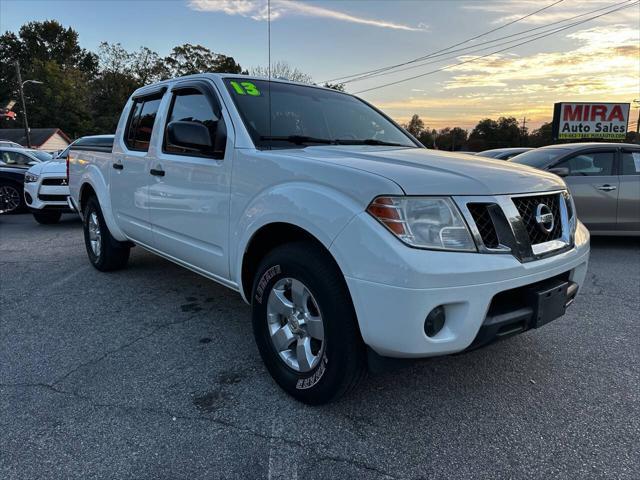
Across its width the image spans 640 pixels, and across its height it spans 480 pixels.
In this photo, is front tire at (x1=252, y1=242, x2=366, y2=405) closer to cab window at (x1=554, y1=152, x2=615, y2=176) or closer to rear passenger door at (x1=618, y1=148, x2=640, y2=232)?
cab window at (x1=554, y1=152, x2=615, y2=176)

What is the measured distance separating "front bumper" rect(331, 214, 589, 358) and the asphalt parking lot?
0.55 metres

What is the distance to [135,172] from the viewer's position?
4.14m

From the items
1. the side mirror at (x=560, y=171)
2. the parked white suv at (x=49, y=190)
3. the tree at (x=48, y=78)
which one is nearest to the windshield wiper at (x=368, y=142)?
the side mirror at (x=560, y=171)

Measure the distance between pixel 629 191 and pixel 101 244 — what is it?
7.07 metres

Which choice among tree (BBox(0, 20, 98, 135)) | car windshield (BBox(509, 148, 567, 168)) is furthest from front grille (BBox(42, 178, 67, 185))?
tree (BBox(0, 20, 98, 135))

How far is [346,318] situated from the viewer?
2236 millimetres

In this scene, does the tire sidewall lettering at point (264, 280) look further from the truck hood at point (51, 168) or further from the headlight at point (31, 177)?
the headlight at point (31, 177)

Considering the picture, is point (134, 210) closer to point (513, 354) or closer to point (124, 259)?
point (124, 259)

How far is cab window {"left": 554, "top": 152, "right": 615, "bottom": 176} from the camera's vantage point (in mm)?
6863

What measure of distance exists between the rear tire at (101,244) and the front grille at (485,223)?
3995mm

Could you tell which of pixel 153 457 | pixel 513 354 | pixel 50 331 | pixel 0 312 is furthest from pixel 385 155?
pixel 0 312

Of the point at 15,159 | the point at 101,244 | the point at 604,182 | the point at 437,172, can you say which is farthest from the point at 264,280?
the point at 15,159

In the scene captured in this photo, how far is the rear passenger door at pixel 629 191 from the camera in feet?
22.1

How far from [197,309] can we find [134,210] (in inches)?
42.0
